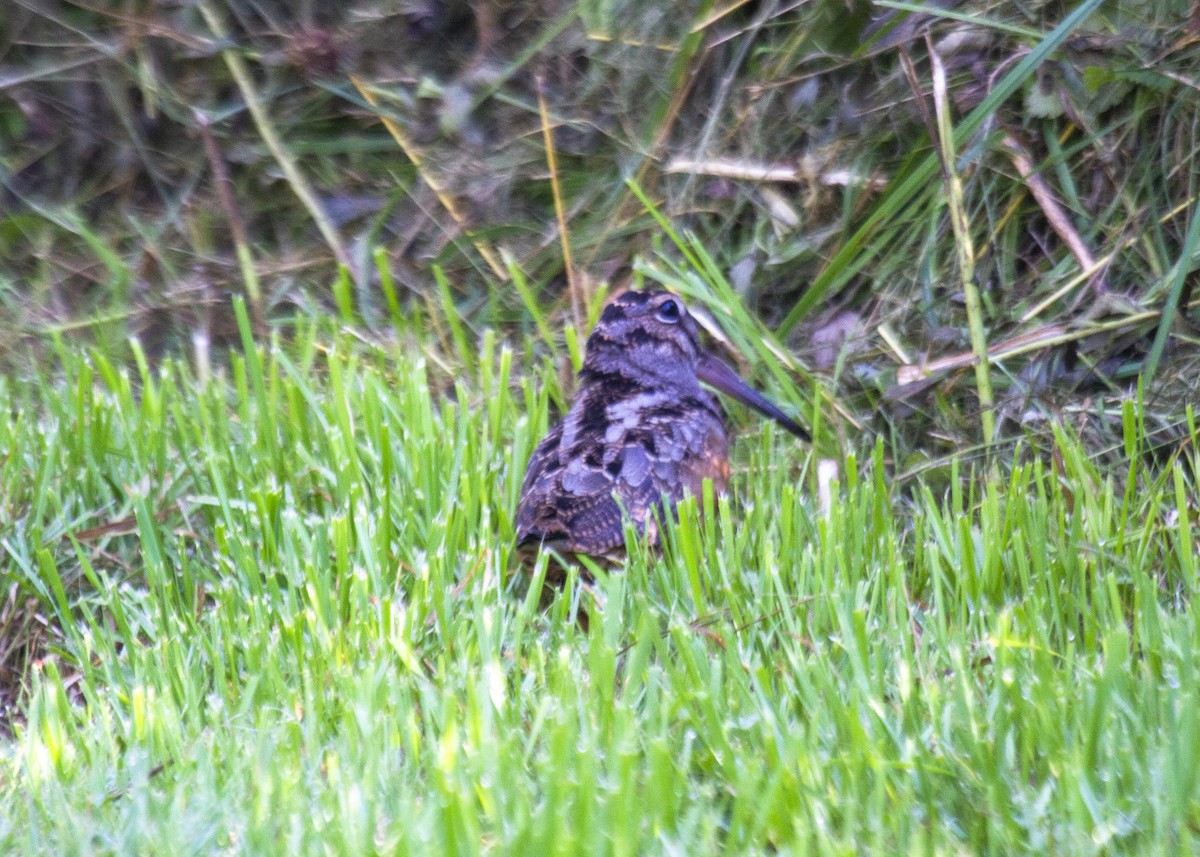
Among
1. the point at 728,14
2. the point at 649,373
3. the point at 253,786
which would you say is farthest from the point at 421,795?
the point at 728,14

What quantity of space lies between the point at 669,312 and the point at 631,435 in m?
0.69

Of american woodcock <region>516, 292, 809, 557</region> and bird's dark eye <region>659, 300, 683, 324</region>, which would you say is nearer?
american woodcock <region>516, 292, 809, 557</region>

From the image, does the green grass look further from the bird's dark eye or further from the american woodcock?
the bird's dark eye

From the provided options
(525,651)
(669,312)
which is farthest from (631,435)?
(525,651)

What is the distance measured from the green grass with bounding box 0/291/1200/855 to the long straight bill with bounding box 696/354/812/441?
115 mm

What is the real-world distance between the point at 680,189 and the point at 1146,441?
1929mm

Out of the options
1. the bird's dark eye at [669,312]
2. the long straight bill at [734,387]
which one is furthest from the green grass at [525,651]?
the bird's dark eye at [669,312]

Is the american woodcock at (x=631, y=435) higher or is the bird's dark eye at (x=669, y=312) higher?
the bird's dark eye at (x=669, y=312)

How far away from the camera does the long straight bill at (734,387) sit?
14.9ft

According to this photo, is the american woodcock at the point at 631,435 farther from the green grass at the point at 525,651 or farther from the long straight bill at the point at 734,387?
the green grass at the point at 525,651

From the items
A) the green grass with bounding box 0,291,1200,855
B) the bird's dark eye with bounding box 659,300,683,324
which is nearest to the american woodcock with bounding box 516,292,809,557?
the bird's dark eye with bounding box 659,300,683,324

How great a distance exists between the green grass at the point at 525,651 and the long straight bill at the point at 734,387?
Result: 0.38ft

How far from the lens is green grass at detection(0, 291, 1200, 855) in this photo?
2.40 m

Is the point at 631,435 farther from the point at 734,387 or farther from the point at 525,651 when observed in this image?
the point at 525,651
